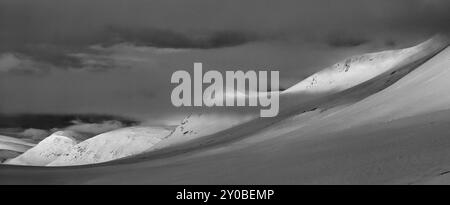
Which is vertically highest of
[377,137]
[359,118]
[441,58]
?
[441,58]

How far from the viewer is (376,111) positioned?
7538 centimetres
